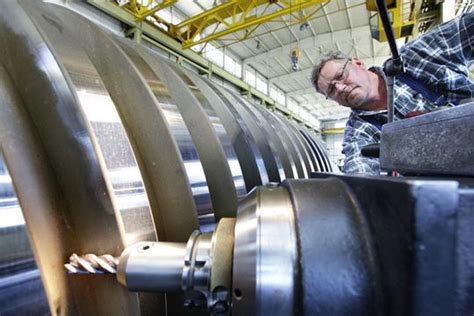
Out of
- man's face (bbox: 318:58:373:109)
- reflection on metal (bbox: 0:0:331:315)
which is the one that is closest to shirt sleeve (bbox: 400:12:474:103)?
man's face (bbox: 318:58:373:109)

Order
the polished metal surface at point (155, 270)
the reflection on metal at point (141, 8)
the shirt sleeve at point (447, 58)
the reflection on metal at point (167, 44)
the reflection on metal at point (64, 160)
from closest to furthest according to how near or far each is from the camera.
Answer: the polished metal surface at point (155, 270) → the reflection on metal at point (64, 160) → the shirt sleeve at point (447, 58) → the reflection on metal at point (167, 44) → the reflection on metal at point (141, 8)

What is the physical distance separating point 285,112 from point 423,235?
7.73m

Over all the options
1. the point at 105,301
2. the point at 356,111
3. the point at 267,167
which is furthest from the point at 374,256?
the point at 356,111

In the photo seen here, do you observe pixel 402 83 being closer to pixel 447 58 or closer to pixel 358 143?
pixel 447 58

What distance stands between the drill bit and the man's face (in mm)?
1210

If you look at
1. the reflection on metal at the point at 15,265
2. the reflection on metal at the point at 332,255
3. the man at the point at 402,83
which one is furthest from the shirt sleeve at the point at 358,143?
the reflection on metal at the point at 15,265

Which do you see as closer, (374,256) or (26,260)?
(374,256)

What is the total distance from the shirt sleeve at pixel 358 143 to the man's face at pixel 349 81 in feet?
0.34

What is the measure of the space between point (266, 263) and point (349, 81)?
122 cm

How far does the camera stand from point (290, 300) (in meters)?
0.24

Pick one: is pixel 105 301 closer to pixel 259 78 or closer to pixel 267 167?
pixel 267 167

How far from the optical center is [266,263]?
0.24 metres

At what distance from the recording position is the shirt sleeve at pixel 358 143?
1223 millimetres

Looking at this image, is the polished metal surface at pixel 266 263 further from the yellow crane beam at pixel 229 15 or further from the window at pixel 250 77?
the window at pixel 250 77
